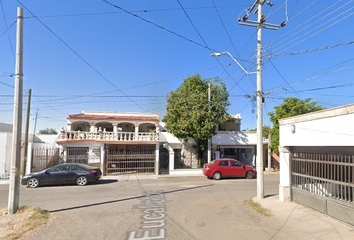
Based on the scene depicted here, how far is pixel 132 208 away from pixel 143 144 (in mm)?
11702

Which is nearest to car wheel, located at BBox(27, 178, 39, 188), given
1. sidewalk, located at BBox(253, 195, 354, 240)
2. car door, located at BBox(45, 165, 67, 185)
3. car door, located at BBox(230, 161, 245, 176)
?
car door, located at BBox(45, 165, 67, 185)

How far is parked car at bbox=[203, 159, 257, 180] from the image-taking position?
15.5 meters

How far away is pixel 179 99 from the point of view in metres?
18.8

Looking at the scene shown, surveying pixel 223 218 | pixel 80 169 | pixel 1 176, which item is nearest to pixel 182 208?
pixel 223 218

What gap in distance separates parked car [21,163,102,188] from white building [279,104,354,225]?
34.0 ft

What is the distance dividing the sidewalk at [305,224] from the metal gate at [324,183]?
0.26 m

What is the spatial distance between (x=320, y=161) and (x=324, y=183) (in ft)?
2.40

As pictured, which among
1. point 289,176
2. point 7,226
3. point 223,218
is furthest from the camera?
point 289,176

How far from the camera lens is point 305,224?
6020 millimetres

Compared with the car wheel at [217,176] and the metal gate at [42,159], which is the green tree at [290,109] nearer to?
the car wheel at [217,176]

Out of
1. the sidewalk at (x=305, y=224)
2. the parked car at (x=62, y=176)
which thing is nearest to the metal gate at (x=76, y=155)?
the parked car at (x=62, y=176)

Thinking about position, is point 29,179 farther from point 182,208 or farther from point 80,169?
point 182,208

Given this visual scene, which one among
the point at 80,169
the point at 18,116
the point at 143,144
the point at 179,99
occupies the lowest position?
the point at 80,169

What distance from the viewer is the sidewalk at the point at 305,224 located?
5.28 meters
